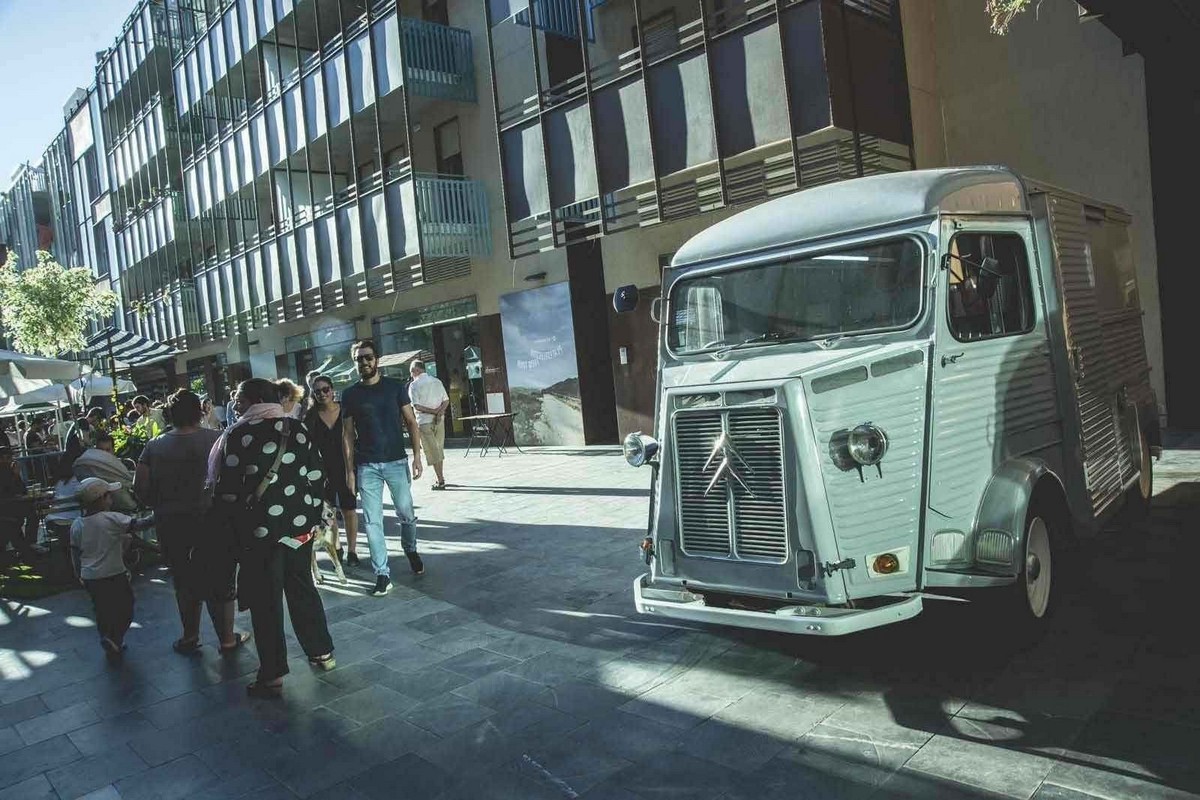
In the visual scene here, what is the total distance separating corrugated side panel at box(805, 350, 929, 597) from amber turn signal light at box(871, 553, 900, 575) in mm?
44

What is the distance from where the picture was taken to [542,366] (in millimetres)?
16938

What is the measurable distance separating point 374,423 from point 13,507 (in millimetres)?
6225

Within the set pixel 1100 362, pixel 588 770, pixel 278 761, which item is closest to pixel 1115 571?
pixel 1100 362

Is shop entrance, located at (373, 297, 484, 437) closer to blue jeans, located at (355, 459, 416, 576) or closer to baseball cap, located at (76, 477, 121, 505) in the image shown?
blue jeans, located at (355, 459, 416, 576)

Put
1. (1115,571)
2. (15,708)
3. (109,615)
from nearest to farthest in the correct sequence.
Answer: (15,708) < (1115,571) < (109,615)

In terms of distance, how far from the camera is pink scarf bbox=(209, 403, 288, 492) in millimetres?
5035

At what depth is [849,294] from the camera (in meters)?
4.81

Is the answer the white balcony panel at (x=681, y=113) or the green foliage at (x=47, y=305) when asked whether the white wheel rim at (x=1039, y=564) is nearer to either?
the white balcony panel at (x=681, y=113)

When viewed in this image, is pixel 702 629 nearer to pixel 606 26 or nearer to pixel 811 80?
pixel 811 80

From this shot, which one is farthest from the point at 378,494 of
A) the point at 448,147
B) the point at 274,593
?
the point at 448,147

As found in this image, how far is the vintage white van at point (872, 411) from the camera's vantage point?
4.21 metres

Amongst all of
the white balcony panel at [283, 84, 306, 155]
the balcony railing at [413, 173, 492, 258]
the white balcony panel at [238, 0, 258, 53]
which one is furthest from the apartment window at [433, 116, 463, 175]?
the white balcony panel at [238, 0, 258, 53]

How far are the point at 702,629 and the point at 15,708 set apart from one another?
451cm

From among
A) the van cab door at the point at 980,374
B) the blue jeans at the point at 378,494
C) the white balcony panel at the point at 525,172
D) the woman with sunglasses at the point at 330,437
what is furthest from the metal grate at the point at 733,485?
the white balcony panel at the point at 525,172
